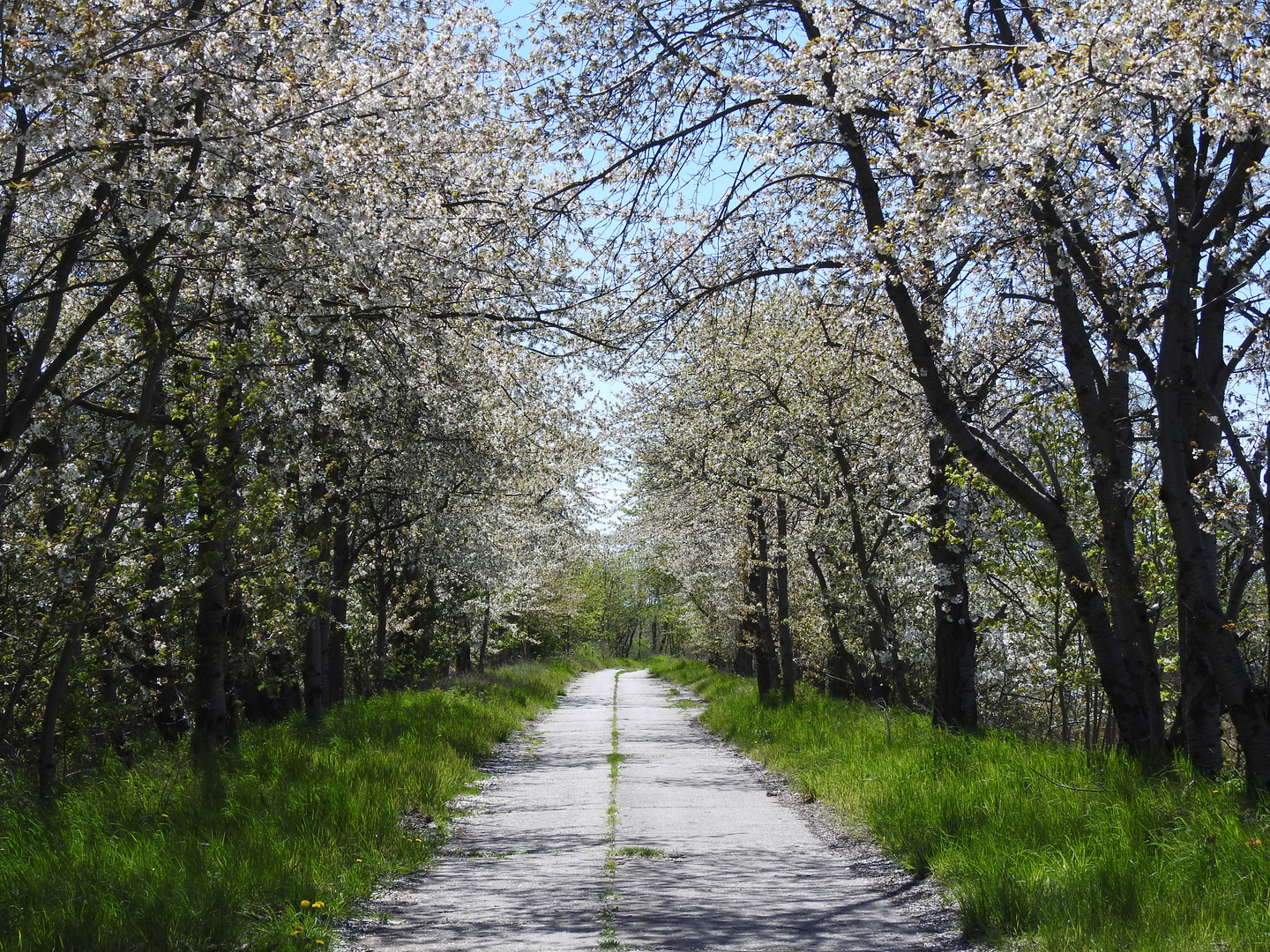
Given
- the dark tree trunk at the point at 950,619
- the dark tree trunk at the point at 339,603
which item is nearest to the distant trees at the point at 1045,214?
the dark tree trunk at the point at 950,619

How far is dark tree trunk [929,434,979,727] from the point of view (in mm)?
12609

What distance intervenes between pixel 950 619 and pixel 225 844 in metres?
9.46

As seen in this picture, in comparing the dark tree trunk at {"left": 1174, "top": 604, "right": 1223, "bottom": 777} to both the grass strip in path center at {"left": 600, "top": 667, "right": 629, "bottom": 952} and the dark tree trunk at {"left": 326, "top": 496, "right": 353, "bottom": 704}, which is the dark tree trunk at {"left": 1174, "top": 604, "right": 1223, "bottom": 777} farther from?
the dark tree trunk at {"left": 326, "top": 496, "right": 353, "bottom": 704}

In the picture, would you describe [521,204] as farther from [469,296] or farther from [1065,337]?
[1065,337]

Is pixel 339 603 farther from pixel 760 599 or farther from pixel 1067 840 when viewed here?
pixel 1067 840

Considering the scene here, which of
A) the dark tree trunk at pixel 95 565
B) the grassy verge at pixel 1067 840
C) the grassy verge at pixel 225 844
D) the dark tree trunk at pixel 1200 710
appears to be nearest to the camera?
the grassy verge at pixel 1067 840

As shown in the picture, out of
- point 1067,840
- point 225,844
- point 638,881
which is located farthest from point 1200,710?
point 225,844

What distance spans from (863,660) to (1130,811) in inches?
644

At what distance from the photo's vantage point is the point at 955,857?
646 cm

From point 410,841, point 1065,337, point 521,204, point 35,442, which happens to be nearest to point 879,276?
point 1065,337

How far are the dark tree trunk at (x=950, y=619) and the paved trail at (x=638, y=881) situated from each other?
279 cm

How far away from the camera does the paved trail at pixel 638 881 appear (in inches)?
210

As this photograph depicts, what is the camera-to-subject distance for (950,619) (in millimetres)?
13148

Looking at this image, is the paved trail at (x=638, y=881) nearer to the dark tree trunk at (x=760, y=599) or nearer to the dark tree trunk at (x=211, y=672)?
the dark tree trunk at (x=211, y=672)
